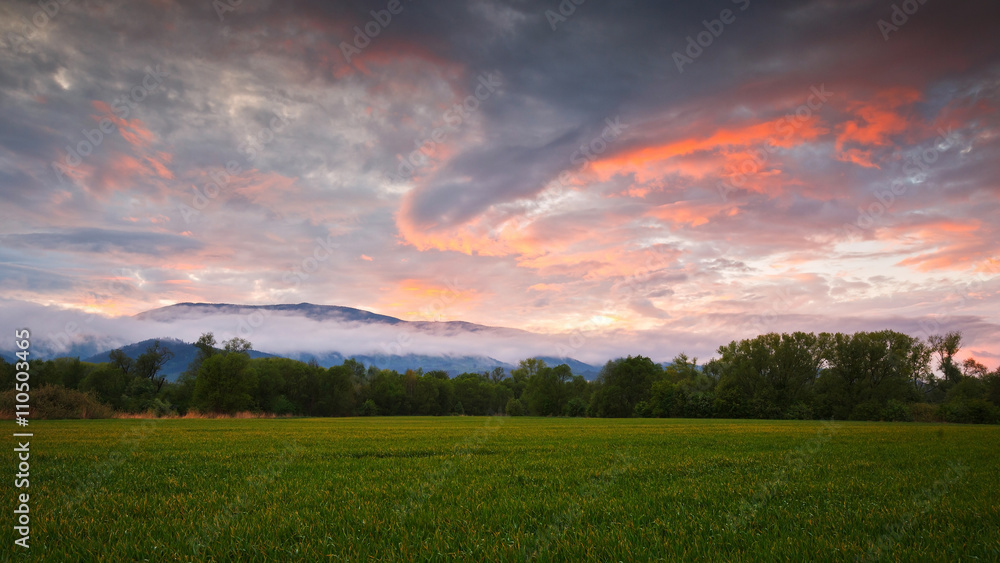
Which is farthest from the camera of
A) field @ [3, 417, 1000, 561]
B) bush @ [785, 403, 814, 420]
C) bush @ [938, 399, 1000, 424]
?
bush @ [785, 403, 814, 420]

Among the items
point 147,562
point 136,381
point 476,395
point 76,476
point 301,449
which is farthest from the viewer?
point 476,395

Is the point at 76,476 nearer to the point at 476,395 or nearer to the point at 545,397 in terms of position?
the point at 545,397

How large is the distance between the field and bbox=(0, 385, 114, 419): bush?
1450 inches

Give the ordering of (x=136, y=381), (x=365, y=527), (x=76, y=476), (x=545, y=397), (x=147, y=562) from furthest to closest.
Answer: (x=545, y=397)
(x=136, y=381)
(x=76, y=476)
(x=365, y=527)
(x=147, y=562)

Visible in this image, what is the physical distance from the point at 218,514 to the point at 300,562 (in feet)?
8.69

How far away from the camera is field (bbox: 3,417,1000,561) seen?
15.2 feet

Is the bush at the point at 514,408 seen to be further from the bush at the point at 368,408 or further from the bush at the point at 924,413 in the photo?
the bush at the point at 924,413

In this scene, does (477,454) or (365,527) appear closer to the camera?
(365,527)

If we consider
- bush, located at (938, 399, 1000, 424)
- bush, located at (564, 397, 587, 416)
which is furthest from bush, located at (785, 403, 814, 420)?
bush, located at (564, 397, 587, 416)

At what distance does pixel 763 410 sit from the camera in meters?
71.9

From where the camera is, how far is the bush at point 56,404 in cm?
3528

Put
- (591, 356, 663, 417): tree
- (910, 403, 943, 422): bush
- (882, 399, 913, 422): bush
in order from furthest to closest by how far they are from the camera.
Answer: (591, 356, 663, 417): tree, (882, 399, 913, 422): bush, (910, 403, 943, 422): bush

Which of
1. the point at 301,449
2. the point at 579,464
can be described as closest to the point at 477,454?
the point at 579,464

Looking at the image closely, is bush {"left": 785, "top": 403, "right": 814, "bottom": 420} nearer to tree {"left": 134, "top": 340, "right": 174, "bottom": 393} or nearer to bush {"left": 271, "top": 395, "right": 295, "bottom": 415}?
bush {"left": 271, "top": 395, "right": 295, "bottom": 415}
